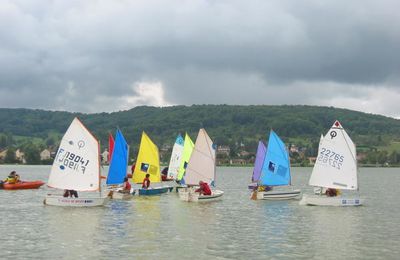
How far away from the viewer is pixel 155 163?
164ft

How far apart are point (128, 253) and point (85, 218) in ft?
35.8

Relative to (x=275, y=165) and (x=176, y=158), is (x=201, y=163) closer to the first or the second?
(x=275, y=165)

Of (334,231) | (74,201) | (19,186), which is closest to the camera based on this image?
(334,231)

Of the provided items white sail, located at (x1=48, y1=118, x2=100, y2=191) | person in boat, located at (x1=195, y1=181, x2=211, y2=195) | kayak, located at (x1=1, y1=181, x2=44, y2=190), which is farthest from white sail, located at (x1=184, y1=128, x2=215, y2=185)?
kayak, located at (x1=1, y1=181, x2=44, y2=190)

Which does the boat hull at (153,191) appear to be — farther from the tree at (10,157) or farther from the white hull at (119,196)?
the tree at (10,157)

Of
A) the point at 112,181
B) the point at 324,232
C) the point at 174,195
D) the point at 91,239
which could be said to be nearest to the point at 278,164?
the point at 174,195

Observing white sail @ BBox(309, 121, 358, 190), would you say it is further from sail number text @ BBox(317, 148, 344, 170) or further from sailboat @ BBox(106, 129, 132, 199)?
sailboat @ BBox(106, 129, 132, 199)

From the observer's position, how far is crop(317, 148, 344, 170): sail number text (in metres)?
41.2

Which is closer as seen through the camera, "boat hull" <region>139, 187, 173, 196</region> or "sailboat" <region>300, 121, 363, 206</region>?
"sailboat" <region>300, 121, 363, 206</region>

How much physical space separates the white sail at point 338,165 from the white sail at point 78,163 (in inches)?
→ 583

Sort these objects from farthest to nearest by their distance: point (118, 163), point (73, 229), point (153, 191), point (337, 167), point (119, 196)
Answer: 1. point (153, 191)
2. point (118, 163)
3. point (119, 196)
4. point (337, 167)
5. point (73, 229)

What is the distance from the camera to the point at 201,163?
149 ft

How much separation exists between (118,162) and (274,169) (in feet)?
39.8

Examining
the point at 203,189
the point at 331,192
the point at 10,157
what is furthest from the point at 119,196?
the point at 10,157
